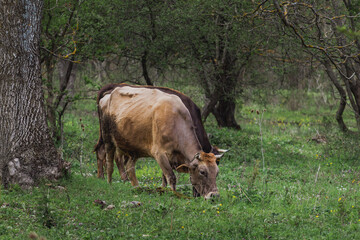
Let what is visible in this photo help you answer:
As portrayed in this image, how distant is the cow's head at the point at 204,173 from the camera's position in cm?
830

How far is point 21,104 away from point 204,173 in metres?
3.36

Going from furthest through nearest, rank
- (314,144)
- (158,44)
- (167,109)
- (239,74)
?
(239,74) < (314,144) < (158,44) < (167,109)

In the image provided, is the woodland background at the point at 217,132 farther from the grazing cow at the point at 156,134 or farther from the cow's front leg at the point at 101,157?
the grazing cow at the point at 156,134

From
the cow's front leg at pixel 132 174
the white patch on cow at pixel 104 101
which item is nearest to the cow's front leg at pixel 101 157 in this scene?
the cow's front leg at pixel 132 174

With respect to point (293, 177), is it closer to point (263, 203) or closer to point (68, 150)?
point (263, 203)

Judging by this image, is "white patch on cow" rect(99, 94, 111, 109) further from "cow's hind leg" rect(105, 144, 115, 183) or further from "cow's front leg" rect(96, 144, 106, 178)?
"cow's front leg" rect(96, 144, 106, 178)

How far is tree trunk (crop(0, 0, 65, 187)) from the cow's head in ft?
8.23

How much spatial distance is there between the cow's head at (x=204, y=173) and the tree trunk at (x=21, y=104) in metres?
2.51

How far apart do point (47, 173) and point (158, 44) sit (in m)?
8.64

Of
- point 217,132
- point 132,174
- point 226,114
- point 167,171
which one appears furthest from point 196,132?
point 226,114

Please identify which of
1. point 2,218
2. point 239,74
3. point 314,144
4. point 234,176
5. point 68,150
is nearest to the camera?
point 2,218

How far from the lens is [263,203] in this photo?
25.2ft

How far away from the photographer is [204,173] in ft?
27.8

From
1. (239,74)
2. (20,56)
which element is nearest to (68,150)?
(20,56)
